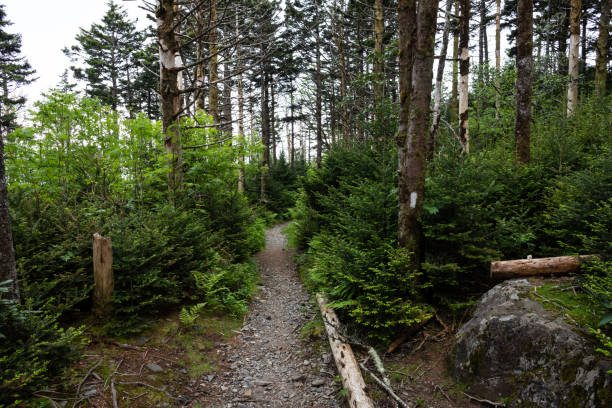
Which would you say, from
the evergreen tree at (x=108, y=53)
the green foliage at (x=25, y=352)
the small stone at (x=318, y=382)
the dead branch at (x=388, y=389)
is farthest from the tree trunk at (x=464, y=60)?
the evergreen tree at (x=108, y=53)

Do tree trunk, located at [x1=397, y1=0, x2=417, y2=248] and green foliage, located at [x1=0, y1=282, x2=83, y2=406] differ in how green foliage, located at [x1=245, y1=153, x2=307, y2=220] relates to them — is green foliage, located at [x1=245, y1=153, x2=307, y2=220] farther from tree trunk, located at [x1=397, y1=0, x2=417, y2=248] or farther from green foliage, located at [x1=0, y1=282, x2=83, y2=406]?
green foliage, located at [x1=0, y1=282, x2=83, y2=406]

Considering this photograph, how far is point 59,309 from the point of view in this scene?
3.71m

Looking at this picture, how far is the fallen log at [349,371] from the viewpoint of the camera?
336cm

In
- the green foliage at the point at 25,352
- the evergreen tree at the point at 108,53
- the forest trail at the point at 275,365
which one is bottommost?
the forest trail at the point at 275,365

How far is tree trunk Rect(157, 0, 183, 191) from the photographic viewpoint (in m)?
6.75

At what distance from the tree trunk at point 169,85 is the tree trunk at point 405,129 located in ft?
16.6

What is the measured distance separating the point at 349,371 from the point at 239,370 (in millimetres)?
1874

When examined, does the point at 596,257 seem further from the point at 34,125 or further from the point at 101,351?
the point at 34,125

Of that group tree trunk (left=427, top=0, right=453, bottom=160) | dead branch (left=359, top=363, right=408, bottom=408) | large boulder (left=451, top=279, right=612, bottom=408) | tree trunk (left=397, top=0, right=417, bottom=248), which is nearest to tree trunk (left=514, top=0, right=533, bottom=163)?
tree trunk (left=427, top=0, right=453, bottom=160)

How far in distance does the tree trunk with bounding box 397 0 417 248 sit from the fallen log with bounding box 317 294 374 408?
6.37 ft

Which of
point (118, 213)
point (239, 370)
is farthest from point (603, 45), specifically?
point (118, 213)

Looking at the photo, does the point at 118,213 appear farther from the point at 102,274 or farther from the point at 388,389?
the point at 388,389

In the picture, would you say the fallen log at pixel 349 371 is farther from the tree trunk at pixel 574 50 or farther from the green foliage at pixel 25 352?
the tree trunk at pixel 574 50

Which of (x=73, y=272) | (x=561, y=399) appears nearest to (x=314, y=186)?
(x=73, y=272)
